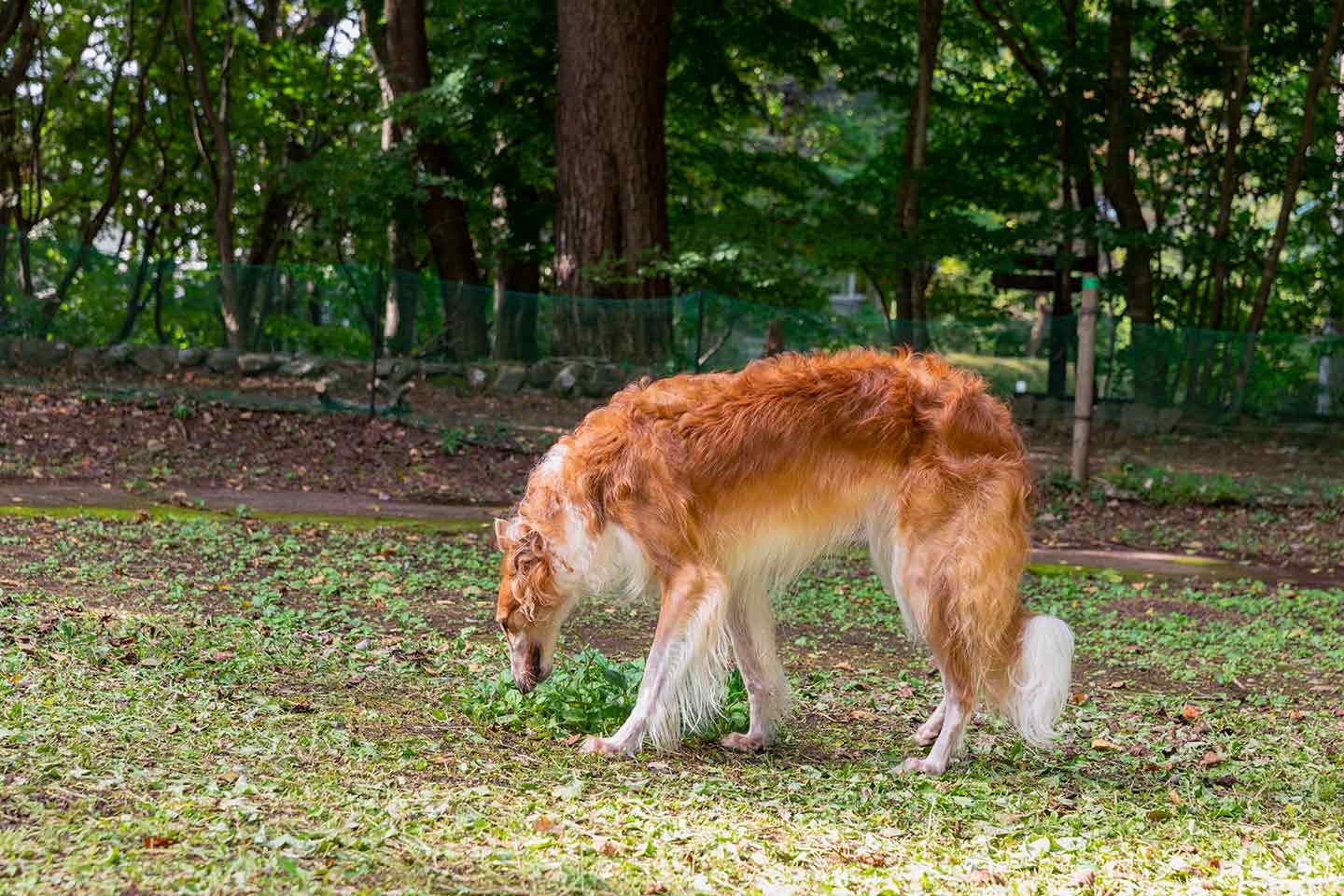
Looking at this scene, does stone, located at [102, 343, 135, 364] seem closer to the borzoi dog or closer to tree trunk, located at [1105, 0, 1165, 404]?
the borzoi dog

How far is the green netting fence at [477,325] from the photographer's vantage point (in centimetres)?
1540

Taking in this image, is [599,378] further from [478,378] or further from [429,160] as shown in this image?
[429,160]

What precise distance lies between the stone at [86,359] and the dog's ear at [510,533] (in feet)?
38.3

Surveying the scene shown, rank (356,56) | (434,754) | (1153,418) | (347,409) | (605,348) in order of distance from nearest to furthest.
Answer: (434,754)
(347,409)
(605,348)
(1153,418)
(356,56)

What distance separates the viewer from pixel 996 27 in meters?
18.2

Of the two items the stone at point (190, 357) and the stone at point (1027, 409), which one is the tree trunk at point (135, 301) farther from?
the stone at point (1027, 409)

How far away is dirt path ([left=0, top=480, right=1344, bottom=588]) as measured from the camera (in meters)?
10.2

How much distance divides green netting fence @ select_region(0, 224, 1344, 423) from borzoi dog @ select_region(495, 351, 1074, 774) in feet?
32.1

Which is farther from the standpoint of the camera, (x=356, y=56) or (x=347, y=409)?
(x=356, y=56)

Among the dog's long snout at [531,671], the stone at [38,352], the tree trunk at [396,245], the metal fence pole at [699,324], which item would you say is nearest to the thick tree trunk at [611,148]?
the metal fence pole at [699,324]

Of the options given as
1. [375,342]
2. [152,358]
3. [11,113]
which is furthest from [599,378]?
[11,113]

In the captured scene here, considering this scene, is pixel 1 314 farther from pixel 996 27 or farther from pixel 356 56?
pixel 996 27

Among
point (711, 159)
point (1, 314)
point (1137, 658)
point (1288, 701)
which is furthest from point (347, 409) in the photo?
point (1288, 701)

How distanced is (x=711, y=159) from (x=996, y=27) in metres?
4.14
